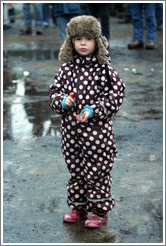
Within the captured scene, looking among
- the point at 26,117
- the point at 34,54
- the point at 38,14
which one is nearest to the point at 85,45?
the point at 26,117

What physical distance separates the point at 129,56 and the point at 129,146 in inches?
202

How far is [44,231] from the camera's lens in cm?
380

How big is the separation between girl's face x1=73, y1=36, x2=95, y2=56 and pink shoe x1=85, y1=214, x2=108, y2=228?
47.4 inches

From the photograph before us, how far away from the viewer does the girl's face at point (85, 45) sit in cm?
365

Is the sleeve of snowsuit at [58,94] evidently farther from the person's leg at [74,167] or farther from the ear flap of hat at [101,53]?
the ear flap of hat at [101,53]

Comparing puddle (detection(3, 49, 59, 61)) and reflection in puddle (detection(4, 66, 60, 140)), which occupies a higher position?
puddle (detection(3, 49, 59, 61))

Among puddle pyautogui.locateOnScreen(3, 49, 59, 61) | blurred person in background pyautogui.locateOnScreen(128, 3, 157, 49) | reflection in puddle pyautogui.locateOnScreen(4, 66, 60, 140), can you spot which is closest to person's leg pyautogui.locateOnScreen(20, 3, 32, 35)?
puddle pyautogui.locateOnScreen(3, 49, 59, 61)

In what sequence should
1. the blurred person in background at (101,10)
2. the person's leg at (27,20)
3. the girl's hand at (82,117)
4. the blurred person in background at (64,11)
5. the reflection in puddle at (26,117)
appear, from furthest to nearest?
the person's leg at (27,20) → the blurred person in background at (101,10) → the blurred person in background at (64,11) → the reflection in puddle at (26,117) → the girl's hand at (82,117)

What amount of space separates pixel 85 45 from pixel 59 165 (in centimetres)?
166

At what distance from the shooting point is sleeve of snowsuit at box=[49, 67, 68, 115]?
12.1 ft

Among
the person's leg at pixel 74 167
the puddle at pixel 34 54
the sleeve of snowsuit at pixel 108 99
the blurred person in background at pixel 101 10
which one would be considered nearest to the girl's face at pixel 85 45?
the sleeve of snowsuit at pixel 108 99

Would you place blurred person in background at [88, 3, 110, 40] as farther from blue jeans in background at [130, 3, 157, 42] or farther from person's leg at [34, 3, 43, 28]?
person's leg at [34, 3, 43, 28]

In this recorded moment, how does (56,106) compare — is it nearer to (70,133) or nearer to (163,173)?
(70,133)

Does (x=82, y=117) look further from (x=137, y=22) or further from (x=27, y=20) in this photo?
(x=27, y=20)
